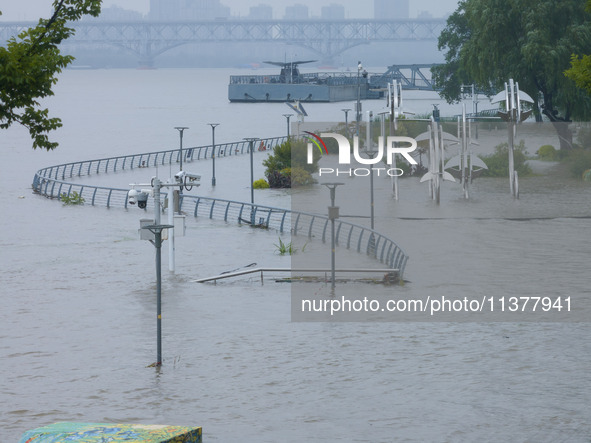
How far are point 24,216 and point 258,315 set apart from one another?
94.1 ft

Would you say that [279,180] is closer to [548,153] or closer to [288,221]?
[288,221]

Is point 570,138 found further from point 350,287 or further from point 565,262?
point 350,287

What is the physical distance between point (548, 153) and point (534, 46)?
13.5 m

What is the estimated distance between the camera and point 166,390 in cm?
2125

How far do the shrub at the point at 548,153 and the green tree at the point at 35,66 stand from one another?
5809 centimetres

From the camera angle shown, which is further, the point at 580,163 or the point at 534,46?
the point at 580,163

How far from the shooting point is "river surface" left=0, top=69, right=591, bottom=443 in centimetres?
1928

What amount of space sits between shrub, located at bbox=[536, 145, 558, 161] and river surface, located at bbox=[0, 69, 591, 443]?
82.1ft

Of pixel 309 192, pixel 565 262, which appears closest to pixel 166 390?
pixel 565 262

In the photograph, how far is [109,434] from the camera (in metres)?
14.3

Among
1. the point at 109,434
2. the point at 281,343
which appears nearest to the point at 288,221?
the point at 281,343

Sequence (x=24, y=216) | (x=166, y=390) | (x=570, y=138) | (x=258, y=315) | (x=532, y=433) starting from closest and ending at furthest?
(x=532, y=433)
(x=166, y=390)
(x=258, y=315)
(x=24, y=216)
(x=570, y=138)

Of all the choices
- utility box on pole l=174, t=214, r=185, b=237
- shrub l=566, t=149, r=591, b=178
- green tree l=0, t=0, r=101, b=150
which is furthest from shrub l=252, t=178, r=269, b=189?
green tree l=0, t=0, r=101, b=150

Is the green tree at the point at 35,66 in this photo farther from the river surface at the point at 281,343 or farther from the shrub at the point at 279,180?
the shrub at the point at 279,180
